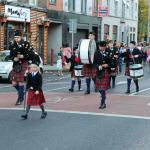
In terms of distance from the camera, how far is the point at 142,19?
210 feet

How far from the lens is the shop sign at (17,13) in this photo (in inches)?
1148

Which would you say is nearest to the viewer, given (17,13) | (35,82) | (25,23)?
(35,82)

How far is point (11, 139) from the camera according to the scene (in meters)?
8.41

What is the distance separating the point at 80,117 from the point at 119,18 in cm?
4071

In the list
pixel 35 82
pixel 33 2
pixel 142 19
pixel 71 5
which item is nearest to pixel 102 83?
pixel 35 82

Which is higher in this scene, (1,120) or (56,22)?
(56,22)

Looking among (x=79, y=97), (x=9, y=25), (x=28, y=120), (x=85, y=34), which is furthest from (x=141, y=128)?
(x=85, y=34)

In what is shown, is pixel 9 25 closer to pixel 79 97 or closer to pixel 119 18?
pixel 79 97

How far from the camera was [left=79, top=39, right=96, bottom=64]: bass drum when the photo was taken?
1423cm

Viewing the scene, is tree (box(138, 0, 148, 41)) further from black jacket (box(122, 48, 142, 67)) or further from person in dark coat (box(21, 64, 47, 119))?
person in dark coat (box(21, 64, 47, 119))

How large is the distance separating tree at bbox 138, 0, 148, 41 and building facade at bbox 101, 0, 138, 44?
4.61 m

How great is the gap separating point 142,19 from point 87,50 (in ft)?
167

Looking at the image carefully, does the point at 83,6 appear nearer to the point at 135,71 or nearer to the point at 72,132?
the point at 135,71

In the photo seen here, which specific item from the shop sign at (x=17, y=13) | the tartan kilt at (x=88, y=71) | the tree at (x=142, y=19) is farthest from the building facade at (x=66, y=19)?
the tree at (x=142, y=19)
